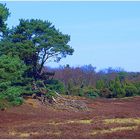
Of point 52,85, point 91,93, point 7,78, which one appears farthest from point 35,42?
point 91,93

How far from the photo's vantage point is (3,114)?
30422mm

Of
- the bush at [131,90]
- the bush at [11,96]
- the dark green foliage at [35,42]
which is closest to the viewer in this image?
the bush at [11,96]

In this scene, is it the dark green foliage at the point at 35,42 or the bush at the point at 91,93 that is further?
the bush at the point at 91,93

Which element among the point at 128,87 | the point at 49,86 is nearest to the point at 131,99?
the point at 128,87

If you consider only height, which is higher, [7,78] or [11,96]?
[7,78]

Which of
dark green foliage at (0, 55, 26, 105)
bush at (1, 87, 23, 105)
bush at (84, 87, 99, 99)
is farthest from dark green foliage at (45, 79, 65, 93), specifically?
bush at (1, 87, 23, 105)

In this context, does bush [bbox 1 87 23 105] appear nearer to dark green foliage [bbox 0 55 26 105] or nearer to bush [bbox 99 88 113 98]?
dark green foliage [bbox 0 55 26 105]

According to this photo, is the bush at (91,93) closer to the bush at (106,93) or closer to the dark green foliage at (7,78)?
the bush at (106,93)

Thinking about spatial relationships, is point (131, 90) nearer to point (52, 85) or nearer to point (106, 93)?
point (106, 93)

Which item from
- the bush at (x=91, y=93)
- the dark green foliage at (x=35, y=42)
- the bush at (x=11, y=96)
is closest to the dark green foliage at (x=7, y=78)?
the bush at (x=11, y=96)

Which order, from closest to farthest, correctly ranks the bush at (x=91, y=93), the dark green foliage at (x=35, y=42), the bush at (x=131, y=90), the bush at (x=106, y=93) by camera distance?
the dark green foliage at (x=35, y=42) → the bush at (x=91, y=93) → the bush at (x=131, y=90) → the bush at (x=106, y=93)

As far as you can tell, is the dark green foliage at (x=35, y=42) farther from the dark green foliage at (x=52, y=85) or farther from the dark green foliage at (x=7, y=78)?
the dark green foliage at (x=7, y=78)

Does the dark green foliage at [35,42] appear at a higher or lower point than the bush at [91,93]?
higher

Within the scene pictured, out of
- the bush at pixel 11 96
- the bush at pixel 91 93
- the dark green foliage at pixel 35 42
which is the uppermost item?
the dark green foliage at pixel 35 42
